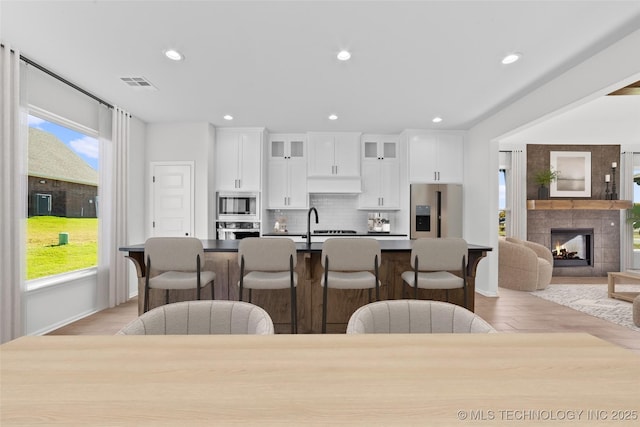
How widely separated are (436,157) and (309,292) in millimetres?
3510

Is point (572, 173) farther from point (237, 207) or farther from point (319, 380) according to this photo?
point (319, 380)

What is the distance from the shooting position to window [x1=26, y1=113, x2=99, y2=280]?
3.13m

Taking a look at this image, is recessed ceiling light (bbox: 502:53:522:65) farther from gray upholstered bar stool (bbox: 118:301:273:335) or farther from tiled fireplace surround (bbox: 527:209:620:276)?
tiled fireplace surround (bbox: 527:209:620:276)

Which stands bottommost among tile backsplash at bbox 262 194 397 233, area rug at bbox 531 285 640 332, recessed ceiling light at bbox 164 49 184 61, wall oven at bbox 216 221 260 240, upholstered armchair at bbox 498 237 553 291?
area rug at bbox 531 285 640 332

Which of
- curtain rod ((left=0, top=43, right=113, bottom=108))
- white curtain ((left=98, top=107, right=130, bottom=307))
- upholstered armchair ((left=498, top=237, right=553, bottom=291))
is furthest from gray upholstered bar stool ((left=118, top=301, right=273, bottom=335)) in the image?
upholstered armchair ((left=498, top=237, right=553, bottom=291))

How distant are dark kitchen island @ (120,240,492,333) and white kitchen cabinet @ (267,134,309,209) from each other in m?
2.50

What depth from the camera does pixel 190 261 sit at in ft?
8.26

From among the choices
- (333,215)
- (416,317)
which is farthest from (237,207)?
(416,317)

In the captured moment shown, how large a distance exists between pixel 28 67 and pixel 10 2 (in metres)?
1.05

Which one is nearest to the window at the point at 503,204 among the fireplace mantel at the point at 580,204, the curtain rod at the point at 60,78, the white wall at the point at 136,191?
the fireplace mantel at the point at 580,204

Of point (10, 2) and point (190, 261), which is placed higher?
point (10, 2)

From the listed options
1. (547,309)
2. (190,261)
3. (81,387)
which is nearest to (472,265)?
(547,309)

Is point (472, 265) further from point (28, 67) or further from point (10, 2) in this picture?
point (28, 67)

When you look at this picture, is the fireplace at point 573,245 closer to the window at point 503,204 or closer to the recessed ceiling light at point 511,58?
the window at point 503,204
